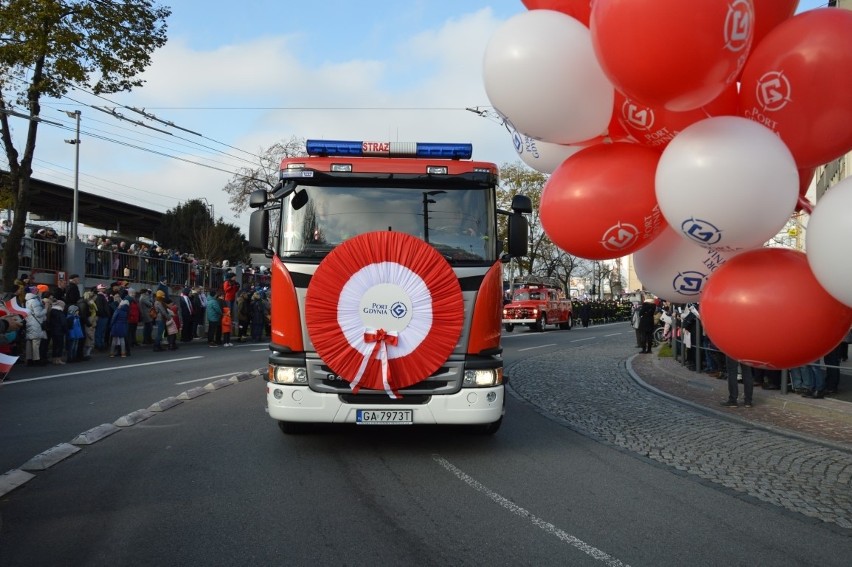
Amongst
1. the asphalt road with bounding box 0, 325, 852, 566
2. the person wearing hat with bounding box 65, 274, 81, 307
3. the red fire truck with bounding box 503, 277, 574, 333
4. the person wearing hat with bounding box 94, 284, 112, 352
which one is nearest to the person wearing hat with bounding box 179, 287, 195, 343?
the person wearing hat with bounding box 94, 284, 112, 352

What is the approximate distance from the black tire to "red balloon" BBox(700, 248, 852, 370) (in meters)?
5.42

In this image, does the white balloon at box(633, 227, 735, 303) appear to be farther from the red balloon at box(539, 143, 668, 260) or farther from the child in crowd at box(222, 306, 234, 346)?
the child in crowd at box(222, 306, 234, 346)

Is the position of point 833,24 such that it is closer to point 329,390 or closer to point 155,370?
point 329,390

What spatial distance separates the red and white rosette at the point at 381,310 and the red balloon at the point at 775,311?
3.36m

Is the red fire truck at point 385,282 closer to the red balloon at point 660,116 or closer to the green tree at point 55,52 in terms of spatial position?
the red balloon at point 660,116

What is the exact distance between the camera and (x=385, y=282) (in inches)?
249

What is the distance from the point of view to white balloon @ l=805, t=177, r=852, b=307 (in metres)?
2.72

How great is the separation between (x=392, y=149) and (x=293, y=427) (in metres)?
3.25

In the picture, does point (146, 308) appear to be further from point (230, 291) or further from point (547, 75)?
point (547, 75)

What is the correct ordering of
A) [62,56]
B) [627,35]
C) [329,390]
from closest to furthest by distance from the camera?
[627,35]
[329,390]
[62,56]

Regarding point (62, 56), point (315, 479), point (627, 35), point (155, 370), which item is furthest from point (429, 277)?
point (62, 56)

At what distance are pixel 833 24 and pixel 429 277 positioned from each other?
395 cm

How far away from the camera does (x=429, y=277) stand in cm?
637

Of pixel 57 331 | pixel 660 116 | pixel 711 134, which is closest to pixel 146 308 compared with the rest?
pixel 57 331
